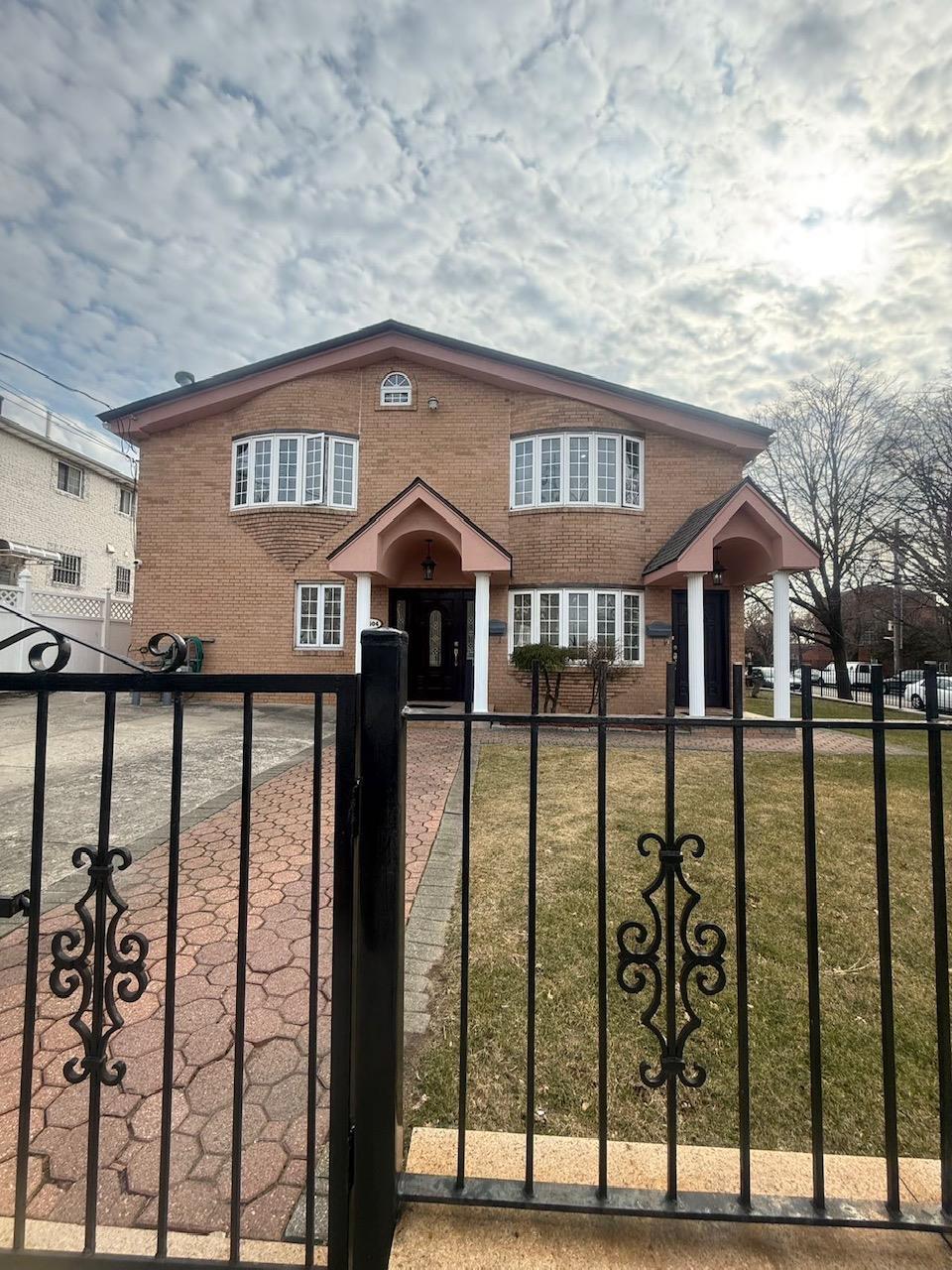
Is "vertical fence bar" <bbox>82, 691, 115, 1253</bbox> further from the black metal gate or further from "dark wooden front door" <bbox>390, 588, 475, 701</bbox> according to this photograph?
"dark wooden front door" <bbox>390, 588, 475, 701</bbox>

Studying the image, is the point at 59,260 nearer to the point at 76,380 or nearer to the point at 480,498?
the point at 76,380

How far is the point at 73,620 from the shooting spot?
46.3 ft

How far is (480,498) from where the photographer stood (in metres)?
12.1

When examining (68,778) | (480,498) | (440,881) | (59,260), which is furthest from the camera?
A: (480,498)

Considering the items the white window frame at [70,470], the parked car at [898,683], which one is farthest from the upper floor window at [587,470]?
the white window frame at [70,470]

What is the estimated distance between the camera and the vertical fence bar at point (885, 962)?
1463 millimetres

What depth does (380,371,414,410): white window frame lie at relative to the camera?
12.4 metres

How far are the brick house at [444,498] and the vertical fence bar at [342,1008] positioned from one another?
9.22 m

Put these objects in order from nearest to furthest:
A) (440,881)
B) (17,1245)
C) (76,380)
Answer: (17,1245) < (440,881) < (76,380)

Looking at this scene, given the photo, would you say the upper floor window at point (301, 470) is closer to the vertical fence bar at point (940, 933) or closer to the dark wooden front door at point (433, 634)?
the dark wooden front door at point (433, 634)

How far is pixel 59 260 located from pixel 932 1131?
1491 centimetres

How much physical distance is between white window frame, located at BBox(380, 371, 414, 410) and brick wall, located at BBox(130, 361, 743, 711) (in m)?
0.13

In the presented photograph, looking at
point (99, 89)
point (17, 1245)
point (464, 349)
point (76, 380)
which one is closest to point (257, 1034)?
point (17, 1245)

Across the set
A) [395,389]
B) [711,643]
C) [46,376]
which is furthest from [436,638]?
[46,376]
